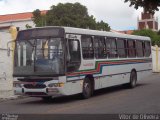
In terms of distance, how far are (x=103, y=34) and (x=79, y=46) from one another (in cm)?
260

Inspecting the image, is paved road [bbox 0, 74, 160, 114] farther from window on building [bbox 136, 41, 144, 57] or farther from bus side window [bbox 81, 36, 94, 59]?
window on building [bbox 136, 41, 144, 57]

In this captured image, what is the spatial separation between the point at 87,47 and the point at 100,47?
129cm

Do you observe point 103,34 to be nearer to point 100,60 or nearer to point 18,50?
point 100,60

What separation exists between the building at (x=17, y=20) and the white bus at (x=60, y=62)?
92408mm

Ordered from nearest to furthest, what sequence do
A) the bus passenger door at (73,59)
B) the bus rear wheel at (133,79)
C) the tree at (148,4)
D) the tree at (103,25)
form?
the tree at (148,4) → the bus passenger door at (73,59) → the bus rear wheel at (133,79) → the tree at (103,25)

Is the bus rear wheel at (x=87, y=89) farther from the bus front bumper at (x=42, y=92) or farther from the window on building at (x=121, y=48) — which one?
the window on building at (x=121, y=48)

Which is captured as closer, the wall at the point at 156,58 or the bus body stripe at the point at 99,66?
the bus body stripe at the point at 99,66

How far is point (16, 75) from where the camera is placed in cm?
1627

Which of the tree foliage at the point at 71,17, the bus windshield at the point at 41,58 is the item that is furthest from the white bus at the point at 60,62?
the tree foliage at the point at 71,17

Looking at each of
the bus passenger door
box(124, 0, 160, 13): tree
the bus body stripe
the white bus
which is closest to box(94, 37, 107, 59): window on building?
the white bus

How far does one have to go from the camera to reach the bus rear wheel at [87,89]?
56.5 feet

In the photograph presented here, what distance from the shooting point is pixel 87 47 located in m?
17.6

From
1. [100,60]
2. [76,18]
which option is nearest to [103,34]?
[100,60]

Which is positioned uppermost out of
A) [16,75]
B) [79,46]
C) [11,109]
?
[79,46]
